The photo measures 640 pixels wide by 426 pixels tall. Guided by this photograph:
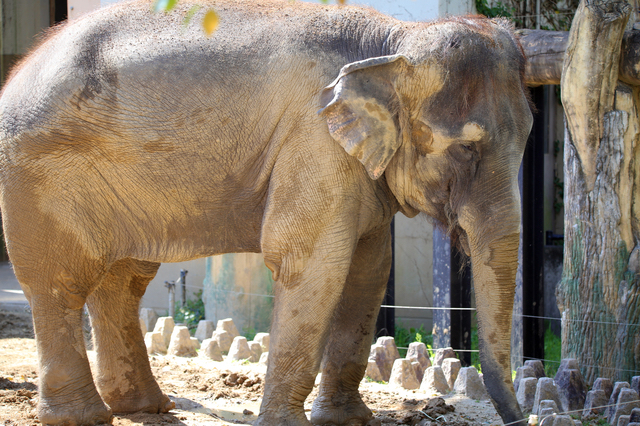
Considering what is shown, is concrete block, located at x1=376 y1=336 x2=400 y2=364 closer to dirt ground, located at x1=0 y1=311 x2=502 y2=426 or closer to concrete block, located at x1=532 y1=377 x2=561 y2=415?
dirt ground, located at x1=0 y1=311 x2=502 y2=426

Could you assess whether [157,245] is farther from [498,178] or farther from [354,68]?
[498,178]

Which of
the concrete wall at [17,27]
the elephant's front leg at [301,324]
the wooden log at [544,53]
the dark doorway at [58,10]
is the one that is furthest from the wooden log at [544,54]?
the dark doorway at [58,10]

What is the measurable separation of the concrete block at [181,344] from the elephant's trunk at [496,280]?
341 centimetres

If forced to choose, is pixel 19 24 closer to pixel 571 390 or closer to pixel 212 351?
pixel 212 351

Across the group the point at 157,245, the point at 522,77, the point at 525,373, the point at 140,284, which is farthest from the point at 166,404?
the point at 522,77

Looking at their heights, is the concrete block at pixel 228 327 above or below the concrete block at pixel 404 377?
above

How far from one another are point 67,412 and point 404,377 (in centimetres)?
233

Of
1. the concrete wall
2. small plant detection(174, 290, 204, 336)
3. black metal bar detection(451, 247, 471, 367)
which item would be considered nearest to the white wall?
the concrete wall

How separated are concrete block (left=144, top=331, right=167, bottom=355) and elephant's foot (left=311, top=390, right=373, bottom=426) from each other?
2.56 meters

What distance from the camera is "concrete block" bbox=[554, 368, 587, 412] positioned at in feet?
14.2

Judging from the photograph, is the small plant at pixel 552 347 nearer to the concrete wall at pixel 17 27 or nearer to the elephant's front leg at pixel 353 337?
the elephant's front leg at pixel 353 337

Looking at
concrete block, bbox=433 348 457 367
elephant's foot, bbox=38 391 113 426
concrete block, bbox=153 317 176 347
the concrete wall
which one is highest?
the concrete wall

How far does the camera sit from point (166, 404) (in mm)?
4246

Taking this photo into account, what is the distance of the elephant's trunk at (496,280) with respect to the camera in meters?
3.15
